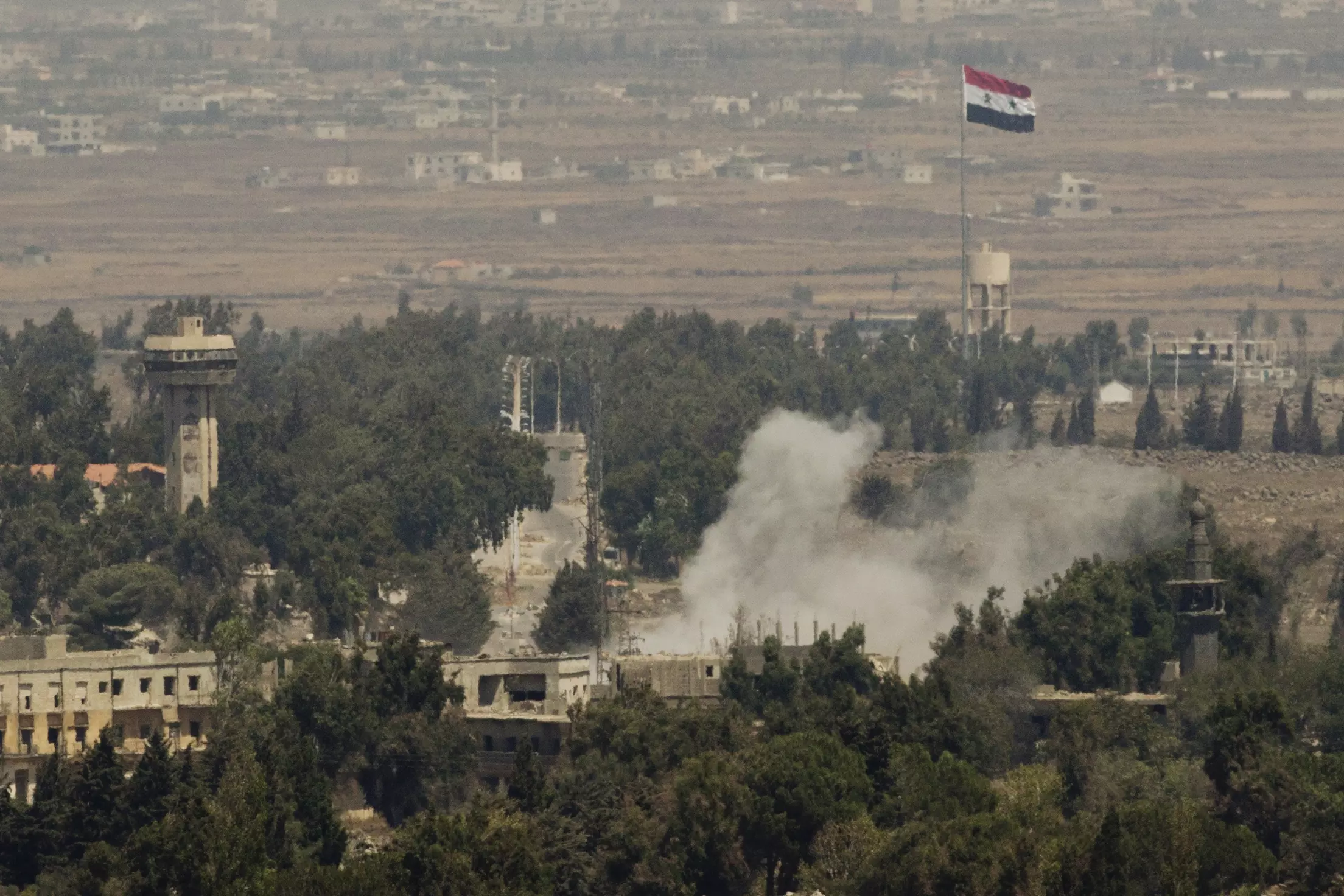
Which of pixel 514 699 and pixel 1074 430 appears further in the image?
pixel 1074 430

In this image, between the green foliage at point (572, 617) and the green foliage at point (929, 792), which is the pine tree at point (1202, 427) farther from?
the green foliage at point (929, 792)

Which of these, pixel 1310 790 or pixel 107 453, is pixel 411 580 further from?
pixel 1310 790

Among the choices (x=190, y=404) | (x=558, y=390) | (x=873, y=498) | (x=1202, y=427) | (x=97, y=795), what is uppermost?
(x=558, y=390)

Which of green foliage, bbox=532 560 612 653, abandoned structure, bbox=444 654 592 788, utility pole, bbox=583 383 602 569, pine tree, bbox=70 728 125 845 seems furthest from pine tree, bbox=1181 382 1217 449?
pine tree, bbox=70 728 125 845

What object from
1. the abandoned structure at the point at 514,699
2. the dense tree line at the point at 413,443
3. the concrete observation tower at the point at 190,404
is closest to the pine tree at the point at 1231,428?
the dense tree line at the point at 413,443

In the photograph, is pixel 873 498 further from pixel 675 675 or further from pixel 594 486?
pixel 675 675

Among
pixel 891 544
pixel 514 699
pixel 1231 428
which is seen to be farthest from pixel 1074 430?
pixel 514 699

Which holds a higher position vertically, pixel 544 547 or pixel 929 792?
pixel 544 547

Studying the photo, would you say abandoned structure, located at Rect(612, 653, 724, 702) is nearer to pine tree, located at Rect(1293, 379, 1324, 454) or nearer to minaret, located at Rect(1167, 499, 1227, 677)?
minaret, located at Rect(1167, 499, 1227, 677)
